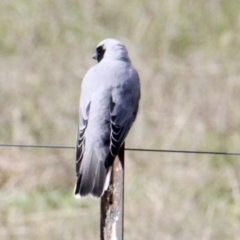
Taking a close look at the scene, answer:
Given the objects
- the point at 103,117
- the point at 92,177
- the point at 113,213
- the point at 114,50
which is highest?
the point at 114,50

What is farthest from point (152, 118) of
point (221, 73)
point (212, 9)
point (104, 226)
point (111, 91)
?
point (104, 226)

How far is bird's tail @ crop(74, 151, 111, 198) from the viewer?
4.60 m

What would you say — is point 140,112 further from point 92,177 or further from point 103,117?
point 92,177

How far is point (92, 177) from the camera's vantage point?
4.77 meters

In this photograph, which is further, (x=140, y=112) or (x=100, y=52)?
(x=140, y=112)

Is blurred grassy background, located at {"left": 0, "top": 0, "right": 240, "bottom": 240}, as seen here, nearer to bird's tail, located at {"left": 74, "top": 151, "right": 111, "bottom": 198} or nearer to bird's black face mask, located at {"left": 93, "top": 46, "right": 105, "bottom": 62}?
bird's black face mask, located at {"left": 93, "top": 46, "right": 105, "bottom": 62}

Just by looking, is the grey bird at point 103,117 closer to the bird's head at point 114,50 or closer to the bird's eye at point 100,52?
the bird's head at point 114,50

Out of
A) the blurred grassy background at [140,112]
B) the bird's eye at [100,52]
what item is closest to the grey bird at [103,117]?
the bird's eye at [100,52]

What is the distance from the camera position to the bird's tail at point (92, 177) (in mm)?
4597

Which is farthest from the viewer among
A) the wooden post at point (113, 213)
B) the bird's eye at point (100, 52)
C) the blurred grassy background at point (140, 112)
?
the blurred grassy background at point (140, 112)

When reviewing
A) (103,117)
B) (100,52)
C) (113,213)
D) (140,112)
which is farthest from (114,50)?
(140,112)

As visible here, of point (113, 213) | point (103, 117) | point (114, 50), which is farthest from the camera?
point (114, 50)

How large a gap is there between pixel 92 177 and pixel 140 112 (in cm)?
477

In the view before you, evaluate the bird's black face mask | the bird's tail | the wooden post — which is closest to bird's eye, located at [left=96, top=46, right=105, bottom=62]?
the bird's black face mask
